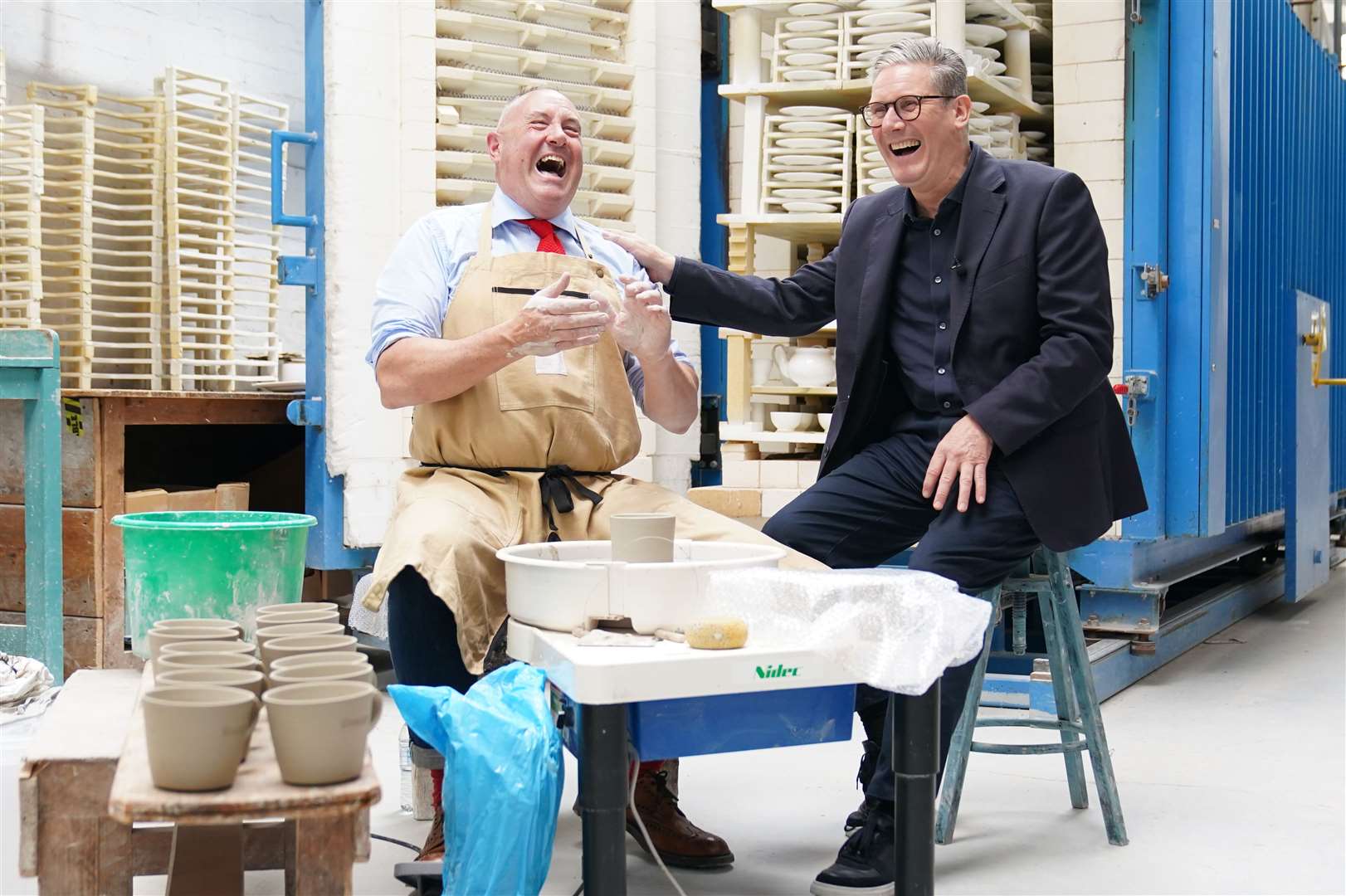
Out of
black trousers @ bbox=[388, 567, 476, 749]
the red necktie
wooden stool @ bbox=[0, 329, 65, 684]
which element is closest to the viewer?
black trousers @ bbox=[388, 567, 476, 749]

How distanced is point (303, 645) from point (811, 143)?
145 inches

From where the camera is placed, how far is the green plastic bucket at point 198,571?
250cm

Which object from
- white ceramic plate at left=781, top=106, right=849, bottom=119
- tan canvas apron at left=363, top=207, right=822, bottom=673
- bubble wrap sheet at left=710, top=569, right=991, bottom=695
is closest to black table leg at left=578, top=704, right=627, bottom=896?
bubble wrap sheet at left=710, top=569, right=991, bottom=695

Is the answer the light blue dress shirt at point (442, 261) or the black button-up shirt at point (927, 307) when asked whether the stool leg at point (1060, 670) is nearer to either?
the black button-up shirt at point (927, 307)

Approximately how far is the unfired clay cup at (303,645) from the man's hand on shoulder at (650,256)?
169 cm

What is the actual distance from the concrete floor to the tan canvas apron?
0.76 metres

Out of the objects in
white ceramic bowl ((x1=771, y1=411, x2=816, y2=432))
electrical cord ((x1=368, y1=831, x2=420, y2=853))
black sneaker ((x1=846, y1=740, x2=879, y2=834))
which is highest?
white ceramic bowl ((x1=771, y1=411, x2=816, y2=432))

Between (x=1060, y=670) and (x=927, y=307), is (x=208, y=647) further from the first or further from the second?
(x=1060, y=670)

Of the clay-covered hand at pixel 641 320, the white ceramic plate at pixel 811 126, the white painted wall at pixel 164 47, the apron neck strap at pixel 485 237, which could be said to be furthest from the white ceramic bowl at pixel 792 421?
the white painted wall at pixel 164 47

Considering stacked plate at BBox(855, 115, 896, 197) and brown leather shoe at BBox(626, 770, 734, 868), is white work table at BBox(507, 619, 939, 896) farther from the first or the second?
stacked plate at BBox(855, 115, 896, 197)

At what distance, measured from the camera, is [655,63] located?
18.3ft

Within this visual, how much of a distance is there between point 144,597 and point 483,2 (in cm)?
334

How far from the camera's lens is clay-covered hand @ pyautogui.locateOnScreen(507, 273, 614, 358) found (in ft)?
9.21

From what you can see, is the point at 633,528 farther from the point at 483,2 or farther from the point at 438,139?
the point at 483,2
